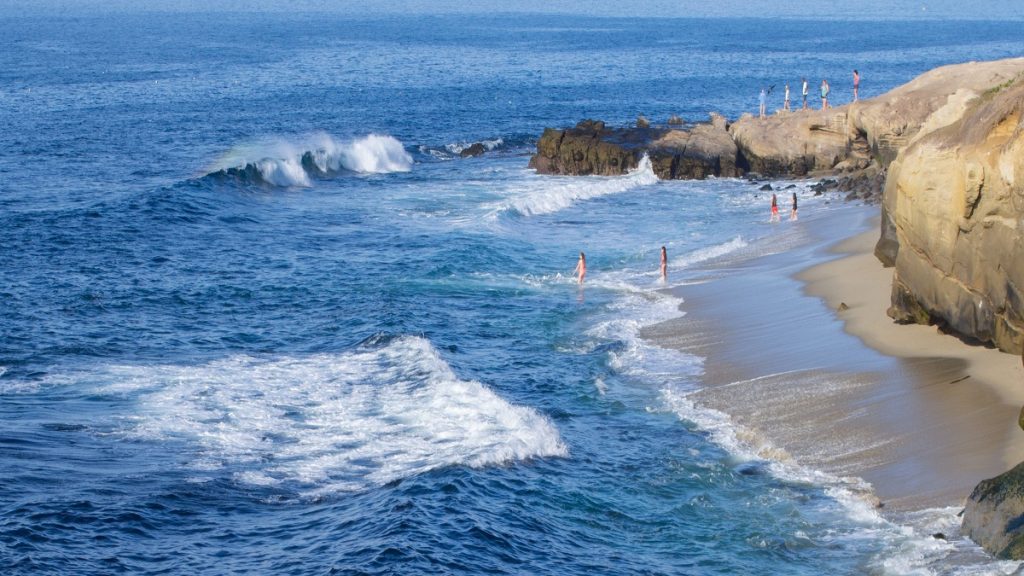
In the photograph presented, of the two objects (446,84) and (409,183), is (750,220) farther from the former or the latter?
(446,84)

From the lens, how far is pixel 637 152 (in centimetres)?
5466

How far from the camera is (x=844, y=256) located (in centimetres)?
3381

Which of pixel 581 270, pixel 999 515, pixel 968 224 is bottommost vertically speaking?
pixel 581 270

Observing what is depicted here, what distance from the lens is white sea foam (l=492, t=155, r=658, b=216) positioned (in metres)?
46.9

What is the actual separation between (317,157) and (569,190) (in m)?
13.7

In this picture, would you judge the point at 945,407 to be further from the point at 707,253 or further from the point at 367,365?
the point at 707,253

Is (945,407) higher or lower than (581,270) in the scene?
higher

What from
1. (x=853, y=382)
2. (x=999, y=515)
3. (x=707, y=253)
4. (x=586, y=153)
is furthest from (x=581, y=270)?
(x=586, y=153)

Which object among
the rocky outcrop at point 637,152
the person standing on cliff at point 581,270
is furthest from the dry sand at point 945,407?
the rocky outcrop at point 637,152

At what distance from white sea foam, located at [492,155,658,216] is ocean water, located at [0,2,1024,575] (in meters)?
0.20

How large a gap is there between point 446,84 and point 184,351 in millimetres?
66236

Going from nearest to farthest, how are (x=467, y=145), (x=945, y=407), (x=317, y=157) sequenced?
(x=945, y=407)
(x=317, y=157)
(x=467, y=145)

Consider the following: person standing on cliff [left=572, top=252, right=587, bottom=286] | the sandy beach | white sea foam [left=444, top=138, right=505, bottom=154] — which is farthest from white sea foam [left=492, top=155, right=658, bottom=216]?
the sandy beach

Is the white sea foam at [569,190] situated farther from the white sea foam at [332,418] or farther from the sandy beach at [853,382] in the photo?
the white sea foam at [332,418]
